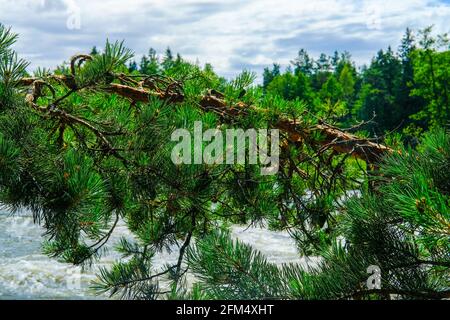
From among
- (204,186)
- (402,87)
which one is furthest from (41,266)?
(402,87)

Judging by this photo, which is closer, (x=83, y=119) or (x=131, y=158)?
(x=131, y=158)

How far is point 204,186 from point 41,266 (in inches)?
357

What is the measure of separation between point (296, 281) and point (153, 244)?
3.47ft

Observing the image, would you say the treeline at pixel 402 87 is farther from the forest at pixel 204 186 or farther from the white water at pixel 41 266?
the forest at pixel 204 186

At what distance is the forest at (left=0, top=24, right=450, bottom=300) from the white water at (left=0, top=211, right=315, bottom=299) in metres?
5.16

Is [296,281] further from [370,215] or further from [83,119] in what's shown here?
[83,119]

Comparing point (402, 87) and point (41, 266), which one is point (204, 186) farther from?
point (402, 87)

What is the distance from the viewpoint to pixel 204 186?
1.88 meters

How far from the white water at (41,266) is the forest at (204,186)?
5162mm

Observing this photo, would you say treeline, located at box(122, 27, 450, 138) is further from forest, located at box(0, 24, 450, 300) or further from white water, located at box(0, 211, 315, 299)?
forest, located at box(0, 24, 450, 300)

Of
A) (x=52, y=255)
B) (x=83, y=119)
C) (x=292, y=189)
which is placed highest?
(x=83, y=119)

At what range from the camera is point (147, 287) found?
1.82 m

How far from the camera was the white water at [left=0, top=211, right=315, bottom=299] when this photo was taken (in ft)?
29.8
